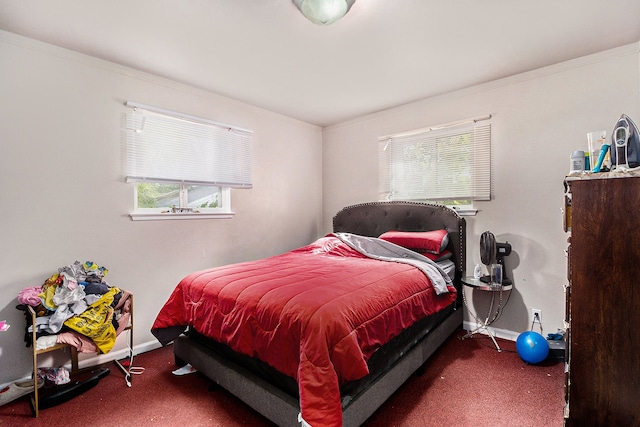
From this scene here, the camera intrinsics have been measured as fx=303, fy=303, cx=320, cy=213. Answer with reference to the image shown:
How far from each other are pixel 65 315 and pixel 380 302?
6.75 ft

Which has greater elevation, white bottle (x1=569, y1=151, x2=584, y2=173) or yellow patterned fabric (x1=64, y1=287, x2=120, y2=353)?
white bottle (x1=569, y1=151, x2=584, y2=173)

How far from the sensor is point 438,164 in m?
3.40

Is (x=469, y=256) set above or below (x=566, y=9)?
below

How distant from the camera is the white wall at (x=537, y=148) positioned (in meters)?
2.48

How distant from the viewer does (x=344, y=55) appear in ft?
8.13

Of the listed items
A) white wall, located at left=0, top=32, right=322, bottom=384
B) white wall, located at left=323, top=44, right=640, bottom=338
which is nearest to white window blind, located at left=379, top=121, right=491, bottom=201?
white wall, located at left=323, top=44, right=640, bottom=338

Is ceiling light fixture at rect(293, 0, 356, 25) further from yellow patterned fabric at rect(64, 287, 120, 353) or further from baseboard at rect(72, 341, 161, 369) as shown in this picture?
baseboard at rect(72, 341, 161, 369)

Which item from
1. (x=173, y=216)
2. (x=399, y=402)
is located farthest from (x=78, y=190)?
(x=399, y=402)

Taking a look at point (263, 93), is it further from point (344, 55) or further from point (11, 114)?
point (11, 114)

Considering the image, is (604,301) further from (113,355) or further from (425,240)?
(113,355)

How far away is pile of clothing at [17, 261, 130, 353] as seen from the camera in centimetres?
197

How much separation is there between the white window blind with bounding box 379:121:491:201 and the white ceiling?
555 millimetres

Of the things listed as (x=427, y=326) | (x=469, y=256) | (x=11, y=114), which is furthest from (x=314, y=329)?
(x=11, y=114)

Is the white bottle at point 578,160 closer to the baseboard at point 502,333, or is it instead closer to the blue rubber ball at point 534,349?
the blue rubber ball at point 534,349
